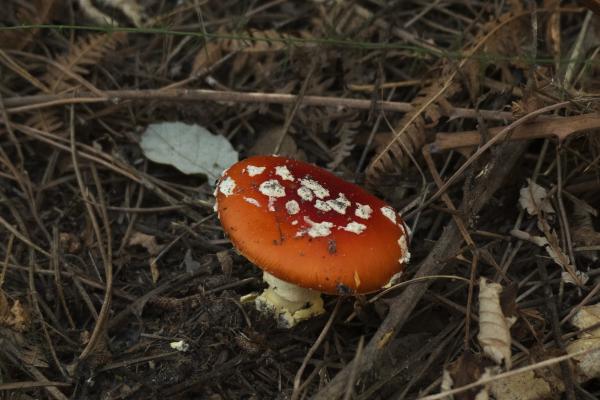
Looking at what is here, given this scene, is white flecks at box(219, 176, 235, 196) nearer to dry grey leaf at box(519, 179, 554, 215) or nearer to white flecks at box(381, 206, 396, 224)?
white flecks at box(381, 206, 396, 224)

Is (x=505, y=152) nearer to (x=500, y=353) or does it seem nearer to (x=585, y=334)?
(x=585, y=334)

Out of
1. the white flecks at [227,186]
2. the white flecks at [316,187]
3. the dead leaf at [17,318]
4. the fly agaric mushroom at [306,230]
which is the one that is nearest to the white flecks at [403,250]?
the fly agaric mushroom at [306,230]

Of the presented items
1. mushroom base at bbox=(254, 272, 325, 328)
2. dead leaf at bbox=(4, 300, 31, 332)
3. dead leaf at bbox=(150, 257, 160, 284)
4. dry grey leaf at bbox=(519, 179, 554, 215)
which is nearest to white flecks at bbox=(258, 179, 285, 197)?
mushroom base at bbox=(254, 272, 325, 328)

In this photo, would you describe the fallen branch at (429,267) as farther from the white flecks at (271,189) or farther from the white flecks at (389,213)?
the white flecks at (271,189)

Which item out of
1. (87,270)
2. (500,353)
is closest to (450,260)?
(500,353)

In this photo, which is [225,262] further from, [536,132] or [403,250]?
[536,132]

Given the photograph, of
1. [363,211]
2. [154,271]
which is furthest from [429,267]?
[154,271]

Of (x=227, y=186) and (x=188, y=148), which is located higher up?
(x=227, y=186)
